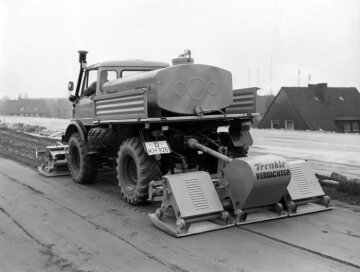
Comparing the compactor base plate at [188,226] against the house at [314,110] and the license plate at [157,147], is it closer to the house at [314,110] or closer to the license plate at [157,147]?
the license plate at [157,147]

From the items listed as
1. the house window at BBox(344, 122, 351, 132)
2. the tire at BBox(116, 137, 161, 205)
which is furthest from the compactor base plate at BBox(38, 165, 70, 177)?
the house window at BBox(344, 122, 351, 132)

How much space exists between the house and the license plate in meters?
39.0

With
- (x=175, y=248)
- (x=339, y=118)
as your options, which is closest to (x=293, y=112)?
(x=339, y=118)

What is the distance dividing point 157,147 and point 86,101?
3173mm

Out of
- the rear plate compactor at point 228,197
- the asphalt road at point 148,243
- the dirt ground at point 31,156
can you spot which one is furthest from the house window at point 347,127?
the rear plate compactor at point 228,197

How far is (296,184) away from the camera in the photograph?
242 inches

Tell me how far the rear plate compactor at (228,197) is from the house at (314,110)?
1547 inches

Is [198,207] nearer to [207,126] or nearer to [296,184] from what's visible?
[296,184]

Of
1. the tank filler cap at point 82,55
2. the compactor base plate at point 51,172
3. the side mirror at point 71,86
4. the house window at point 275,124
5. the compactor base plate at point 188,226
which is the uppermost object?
the tank filler cap at point 82,55

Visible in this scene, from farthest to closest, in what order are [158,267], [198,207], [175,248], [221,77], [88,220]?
[221,77] → [88,220] → [198,207] → [175,248] → [158,267]

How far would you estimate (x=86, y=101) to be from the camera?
29.5ft

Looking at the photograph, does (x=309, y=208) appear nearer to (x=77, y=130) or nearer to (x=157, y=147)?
(x=157, y=147)

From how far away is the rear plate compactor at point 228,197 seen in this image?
5.32 metres

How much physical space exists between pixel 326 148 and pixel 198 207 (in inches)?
389
